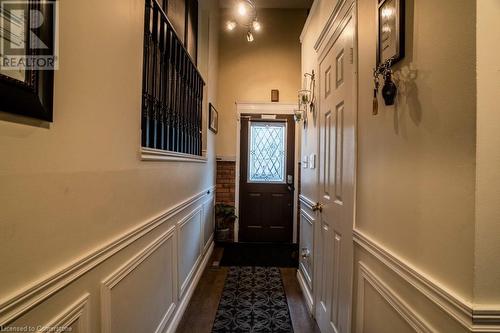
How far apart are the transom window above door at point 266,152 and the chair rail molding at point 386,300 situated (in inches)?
117

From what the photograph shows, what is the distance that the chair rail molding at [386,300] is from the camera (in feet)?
2.92

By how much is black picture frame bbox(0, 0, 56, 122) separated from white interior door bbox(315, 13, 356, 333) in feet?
4.40

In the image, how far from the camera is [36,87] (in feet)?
2.30

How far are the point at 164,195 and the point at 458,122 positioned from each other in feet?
5.07

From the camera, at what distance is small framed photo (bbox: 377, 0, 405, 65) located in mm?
1002

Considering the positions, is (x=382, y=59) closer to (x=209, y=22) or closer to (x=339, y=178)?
(x=339, y=178)

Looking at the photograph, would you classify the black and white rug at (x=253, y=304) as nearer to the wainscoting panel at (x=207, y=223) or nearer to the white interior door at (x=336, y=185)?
the white interior door at (x=336, y=185)

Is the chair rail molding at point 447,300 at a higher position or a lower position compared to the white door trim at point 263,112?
lower

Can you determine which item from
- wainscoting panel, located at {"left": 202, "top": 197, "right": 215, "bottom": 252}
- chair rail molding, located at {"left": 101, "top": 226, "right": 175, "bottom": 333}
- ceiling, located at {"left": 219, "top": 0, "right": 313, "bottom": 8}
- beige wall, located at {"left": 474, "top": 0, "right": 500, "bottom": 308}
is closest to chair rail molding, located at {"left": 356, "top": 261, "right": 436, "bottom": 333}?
beige wall, located at {"left": 474, "top": 0, "right": 500, "bottom": 308}

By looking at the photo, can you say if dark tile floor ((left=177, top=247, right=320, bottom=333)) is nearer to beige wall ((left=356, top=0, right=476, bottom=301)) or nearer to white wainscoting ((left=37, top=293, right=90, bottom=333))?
white wainscoting ((left=37, top=293, right=90, bottom=333))

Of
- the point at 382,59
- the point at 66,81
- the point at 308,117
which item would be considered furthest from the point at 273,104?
the point at 66,81

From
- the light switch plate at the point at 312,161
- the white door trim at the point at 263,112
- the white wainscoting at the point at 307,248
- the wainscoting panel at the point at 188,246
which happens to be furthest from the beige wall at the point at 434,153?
the white door trim at the point at 263,112

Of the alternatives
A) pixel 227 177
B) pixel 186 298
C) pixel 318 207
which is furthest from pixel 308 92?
pixel 186 298

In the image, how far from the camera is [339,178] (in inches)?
68.9
